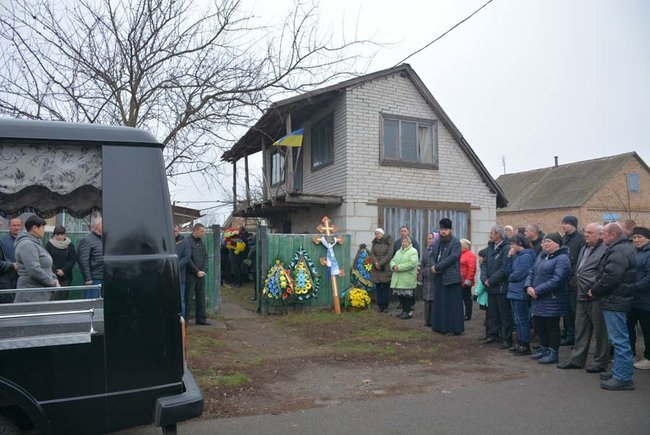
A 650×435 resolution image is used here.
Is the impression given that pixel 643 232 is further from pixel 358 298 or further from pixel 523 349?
pixel 358 298

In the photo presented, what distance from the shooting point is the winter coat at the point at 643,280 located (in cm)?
622

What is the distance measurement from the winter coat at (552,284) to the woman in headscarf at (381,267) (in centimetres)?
439

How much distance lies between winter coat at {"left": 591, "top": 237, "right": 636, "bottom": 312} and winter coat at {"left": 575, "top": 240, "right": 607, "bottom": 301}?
0.41m

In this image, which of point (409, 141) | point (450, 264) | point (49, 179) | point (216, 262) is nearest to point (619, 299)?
point (450, 264)

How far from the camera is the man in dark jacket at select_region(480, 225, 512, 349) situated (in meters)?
8.25

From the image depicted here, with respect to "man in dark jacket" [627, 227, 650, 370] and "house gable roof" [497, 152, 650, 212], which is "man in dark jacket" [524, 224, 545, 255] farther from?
"house gable roof" [497, 152, 650, 212]

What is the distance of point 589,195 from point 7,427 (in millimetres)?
33256

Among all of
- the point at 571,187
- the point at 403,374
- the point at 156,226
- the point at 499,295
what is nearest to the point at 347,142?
the point at 499,295

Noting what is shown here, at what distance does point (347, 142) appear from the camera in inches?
516

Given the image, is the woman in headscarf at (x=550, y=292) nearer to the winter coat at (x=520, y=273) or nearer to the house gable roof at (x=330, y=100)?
the winter coat at (x=520, y=273)

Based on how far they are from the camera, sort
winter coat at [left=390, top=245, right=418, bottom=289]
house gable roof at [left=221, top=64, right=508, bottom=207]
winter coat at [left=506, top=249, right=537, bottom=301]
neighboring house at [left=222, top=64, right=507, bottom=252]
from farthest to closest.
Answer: neighboring house at [left=222, top=64, right=507, bottom=252], house gable roof at [left=221, top=64, right=508, bottom=207], winter coat at [left=390, top=245, right=418, bottom=289], winter coat at [left=506, top=249, right=537, bottom=301]

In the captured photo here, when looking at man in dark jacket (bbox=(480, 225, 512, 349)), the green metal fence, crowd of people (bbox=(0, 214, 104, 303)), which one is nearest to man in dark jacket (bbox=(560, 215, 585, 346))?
man in dark jacket (bbox=(480, 225, 512, 349))

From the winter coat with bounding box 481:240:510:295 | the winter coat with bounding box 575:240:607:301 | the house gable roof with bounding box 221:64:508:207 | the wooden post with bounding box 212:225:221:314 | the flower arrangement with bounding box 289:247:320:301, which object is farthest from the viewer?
the house gable roof with bounding box 221:64:508:207

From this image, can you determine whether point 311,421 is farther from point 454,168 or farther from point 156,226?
point 454,168
